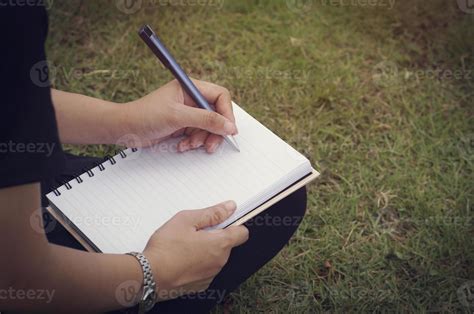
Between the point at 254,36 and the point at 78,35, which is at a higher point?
the point at 78,35

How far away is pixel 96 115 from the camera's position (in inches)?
53.1

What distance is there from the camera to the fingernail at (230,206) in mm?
1197

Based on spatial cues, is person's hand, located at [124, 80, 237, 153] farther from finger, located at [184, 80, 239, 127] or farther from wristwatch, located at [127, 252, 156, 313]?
wristwatch, located at [127, 252, 156, 313]

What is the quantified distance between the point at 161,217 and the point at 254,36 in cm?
151

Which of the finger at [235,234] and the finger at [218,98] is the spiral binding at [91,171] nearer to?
the finger at [218,98]

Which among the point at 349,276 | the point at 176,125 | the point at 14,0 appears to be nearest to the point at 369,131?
the point at 349,276

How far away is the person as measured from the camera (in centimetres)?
82

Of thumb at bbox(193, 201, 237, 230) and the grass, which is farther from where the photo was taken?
the grass

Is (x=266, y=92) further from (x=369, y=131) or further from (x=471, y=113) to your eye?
(x=471, y=113)

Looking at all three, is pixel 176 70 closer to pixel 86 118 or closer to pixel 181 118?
pixel 181 118

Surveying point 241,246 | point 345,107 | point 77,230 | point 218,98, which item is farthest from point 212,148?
point 345,107

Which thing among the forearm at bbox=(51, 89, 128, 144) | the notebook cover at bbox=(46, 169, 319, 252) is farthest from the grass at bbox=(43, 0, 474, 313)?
the forearm at bbox=(51, 89, 128, 144)

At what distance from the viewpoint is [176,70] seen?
4.34 feet

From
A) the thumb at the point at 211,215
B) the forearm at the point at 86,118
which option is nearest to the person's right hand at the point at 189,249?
the thumb at the point at 211,215
